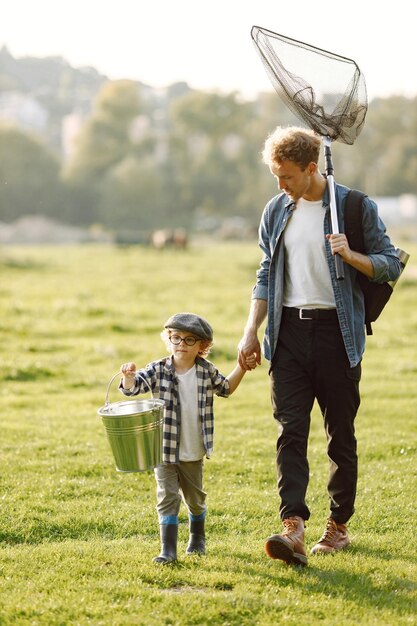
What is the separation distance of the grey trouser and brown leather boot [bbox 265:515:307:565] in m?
0.53

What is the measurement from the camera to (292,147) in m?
6.04

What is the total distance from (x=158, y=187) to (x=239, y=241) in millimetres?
15847

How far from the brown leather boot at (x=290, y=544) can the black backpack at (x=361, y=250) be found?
1.25 meters

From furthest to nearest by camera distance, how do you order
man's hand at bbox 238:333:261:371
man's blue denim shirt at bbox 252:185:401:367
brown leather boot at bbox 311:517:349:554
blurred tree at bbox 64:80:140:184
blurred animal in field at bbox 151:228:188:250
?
blurred tree at bbox 64:80:140:184
blurred animal in field at bbox 151:228:188:250
brown leather boot at bbox 311:517:349:554
man's hand at bbox 238:333:261:371
man's blue denim shirt at bbox 252:185:401:367

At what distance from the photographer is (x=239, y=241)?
263 ft

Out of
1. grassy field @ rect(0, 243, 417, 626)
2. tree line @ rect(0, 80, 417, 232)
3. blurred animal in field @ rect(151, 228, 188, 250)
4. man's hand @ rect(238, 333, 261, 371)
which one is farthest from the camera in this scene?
tree line @ rect(0, 80, 417, 232)

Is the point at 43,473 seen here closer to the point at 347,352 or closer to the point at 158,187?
the point at 347,352

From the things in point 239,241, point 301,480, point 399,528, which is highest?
point 239,241

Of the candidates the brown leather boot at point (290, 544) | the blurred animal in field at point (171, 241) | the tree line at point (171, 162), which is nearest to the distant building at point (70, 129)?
the tree line at point (171, 162)

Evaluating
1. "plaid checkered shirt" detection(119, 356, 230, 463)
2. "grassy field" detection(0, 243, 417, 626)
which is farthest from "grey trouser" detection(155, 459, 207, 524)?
"grassy field" detection(0, 243, 417, 626)

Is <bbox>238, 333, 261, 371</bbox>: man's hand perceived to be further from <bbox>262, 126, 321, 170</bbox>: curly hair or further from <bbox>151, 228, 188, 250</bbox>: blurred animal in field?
<bbox>151, 228, 188, 250</bbox>: blurred animal in field

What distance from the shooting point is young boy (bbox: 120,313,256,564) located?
20.3 feet

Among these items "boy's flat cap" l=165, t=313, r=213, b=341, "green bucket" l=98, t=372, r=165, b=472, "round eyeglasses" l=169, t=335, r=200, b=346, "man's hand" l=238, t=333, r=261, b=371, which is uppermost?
"boy's flat cap" l=165, t=313, r=213, b=341

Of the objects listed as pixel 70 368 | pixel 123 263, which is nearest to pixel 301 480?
pixel 70 368
